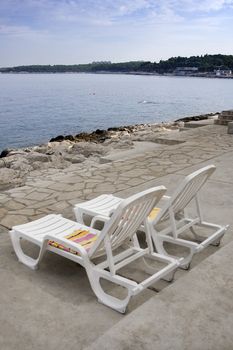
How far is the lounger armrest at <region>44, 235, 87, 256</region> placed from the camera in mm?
3342

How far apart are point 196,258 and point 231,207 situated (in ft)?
5.25

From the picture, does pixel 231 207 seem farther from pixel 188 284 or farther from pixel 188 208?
pixel 188 284

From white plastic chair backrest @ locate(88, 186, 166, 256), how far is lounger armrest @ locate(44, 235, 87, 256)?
75 millimetres

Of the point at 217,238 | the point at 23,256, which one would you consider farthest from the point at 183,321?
the point at 23,256

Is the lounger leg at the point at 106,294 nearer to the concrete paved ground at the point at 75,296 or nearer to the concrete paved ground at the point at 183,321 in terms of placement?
the concrete paved ground at the point at 75,296

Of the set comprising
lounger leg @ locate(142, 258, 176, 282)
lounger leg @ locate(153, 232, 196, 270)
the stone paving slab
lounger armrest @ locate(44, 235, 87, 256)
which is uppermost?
lounger armrest @ locate(44, 235, 87, 256)

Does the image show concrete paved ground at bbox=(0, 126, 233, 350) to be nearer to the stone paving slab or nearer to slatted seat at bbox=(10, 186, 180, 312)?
the stone paving slab

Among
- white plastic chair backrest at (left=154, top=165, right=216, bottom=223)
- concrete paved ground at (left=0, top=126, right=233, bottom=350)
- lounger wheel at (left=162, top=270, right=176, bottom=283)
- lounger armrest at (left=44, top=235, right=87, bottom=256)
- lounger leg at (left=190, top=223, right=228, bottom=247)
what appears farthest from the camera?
lounger leg at (left=190, top=223, right=228, bottom=247)

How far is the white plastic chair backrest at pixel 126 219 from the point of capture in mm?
3025

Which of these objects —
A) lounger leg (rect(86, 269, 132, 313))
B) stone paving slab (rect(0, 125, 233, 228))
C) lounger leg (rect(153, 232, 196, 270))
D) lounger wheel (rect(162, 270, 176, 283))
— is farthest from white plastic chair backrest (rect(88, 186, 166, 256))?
stone paving slab (rect(0, 125, 233, 228))

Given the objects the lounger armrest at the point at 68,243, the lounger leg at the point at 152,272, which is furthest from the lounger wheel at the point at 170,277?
the lounger armrest at the point at 68,243

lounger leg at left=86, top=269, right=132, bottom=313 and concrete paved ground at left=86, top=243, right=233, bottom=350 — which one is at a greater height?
concrete paved ground at left=86, top=243, right=233, bottom=350

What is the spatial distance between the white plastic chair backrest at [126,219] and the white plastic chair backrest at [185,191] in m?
0.39

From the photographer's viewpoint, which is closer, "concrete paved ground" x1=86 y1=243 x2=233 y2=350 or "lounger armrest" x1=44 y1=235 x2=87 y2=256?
"concrete paved ground" x1=86 y1=243 x2=233 y2=350
